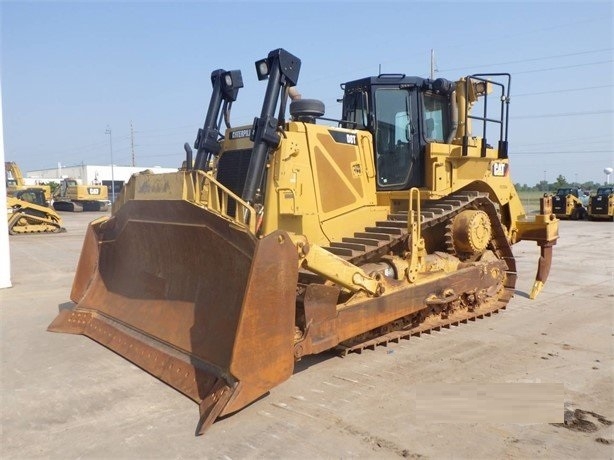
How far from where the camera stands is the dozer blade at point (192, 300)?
382 cm

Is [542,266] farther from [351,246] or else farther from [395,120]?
[351,246]

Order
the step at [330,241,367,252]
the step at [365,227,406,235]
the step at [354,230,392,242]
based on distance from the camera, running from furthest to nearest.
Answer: the step at [365,227,406,235]
the step at [354,230,392,242]
the step at [330,241,367,252]

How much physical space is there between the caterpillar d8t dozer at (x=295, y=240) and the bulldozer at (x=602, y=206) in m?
22.6

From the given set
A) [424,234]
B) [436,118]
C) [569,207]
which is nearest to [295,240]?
[424,234]

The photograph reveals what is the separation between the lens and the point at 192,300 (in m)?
4.73

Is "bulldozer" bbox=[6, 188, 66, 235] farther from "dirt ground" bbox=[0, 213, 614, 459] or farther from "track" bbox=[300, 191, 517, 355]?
"track" bbox=[300, 191, 517, 355]

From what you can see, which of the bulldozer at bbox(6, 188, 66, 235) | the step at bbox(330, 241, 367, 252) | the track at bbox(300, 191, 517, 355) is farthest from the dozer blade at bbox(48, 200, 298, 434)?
the bulldozer at bbox(6, 188, 66, 235)

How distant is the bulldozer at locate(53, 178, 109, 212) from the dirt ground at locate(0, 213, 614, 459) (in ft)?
114

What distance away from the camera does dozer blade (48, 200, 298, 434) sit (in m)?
3.82

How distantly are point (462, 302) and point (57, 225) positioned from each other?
2001 centimetres

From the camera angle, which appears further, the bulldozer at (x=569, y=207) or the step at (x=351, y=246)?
the bulldozer at (x=569, y=207)

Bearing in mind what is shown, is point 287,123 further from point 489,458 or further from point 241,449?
point 489,458

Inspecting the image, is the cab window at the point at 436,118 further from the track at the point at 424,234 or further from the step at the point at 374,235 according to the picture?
the step at the point at 374,235

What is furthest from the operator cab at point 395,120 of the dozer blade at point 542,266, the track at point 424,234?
the dozer blade at point 542,266
